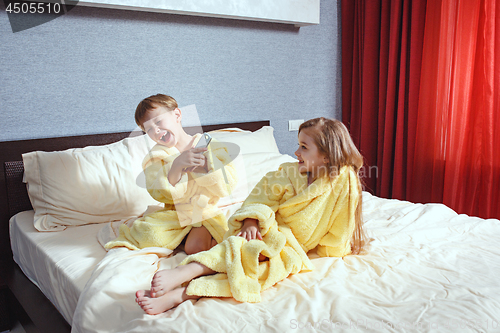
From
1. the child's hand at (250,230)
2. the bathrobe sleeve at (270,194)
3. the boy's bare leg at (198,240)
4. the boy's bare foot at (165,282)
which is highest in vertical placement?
the bathrobe sleeve at (270,194)

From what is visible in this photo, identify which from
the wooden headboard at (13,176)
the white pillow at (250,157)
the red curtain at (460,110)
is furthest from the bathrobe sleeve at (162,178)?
the red curtain at (460,110)

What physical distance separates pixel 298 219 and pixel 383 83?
194 centimetres

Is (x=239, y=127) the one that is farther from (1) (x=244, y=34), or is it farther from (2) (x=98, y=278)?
(2) (x=98, y=278)

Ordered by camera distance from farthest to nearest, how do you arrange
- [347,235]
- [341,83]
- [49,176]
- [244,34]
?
[341,83]
[244,34]
[49,176]
[347,235]

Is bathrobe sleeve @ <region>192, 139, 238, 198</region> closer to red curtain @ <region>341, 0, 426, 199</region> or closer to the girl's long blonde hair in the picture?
the girl's long blonde hair

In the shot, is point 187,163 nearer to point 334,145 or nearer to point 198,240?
point 198,240

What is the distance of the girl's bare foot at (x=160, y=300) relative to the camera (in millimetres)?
1015

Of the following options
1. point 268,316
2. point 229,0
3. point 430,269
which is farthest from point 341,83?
point 268,316

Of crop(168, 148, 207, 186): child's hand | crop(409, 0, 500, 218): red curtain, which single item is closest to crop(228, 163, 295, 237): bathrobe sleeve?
crop(168, 148, 207, 186): child's hand

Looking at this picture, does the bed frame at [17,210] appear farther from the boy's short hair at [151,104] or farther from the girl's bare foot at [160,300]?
the girl's bare foot at [160,300]

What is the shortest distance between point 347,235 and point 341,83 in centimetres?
217

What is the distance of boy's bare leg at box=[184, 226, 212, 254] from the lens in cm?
144

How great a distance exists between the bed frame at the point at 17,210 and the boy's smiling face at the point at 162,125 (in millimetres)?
106

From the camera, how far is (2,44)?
1831 millimetres
